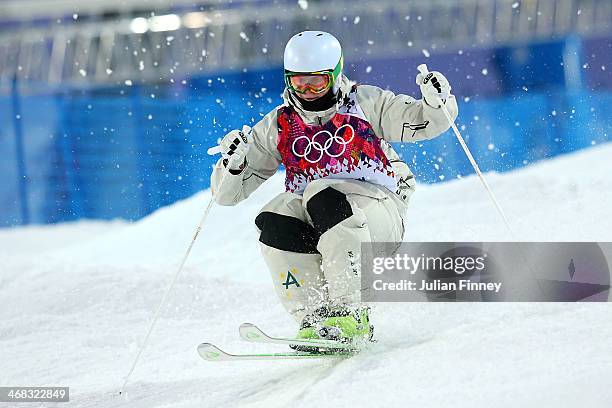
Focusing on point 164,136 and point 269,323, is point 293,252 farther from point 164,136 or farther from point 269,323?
point 164,136

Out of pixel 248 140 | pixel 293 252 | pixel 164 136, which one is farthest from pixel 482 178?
pixel 164 136

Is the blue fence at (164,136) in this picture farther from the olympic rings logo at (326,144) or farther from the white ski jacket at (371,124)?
the olympic rings logo at (326,144)

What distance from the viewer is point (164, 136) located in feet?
27.9

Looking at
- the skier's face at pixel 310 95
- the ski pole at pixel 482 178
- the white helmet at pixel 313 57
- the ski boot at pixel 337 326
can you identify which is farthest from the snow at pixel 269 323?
the white helmet at pixel 313 57

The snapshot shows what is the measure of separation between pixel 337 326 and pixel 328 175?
655mm

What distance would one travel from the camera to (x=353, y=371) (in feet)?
11.9

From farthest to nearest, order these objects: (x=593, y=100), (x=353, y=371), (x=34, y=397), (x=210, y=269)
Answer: (x=593, y=100) < (x=210, y=269) < (x=34, y=397) < (x=353, y=371)

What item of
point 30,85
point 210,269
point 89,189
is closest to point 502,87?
point 210,269

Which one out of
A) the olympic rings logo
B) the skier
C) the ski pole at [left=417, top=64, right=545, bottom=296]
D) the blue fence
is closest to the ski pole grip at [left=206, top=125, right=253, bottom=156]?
the skier

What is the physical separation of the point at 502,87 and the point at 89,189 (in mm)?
3917

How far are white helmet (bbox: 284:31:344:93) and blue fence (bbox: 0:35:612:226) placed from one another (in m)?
2.77

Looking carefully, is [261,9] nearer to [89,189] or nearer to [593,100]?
[89,189]

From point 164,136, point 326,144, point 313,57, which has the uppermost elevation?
point 164,136

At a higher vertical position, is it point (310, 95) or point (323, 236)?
point (310, 95)
